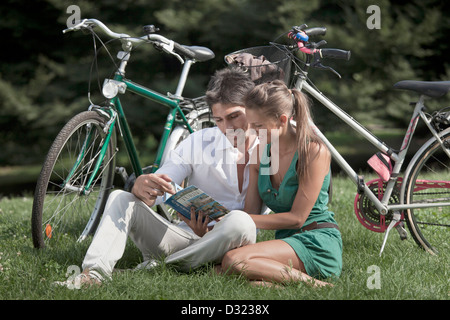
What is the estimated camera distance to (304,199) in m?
2.61

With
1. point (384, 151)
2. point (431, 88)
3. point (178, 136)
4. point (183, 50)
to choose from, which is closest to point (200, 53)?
point (183, 50)

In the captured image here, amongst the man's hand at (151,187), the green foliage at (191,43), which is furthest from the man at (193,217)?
the green foliage at (191,43)

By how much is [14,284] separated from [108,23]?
769 centimetres

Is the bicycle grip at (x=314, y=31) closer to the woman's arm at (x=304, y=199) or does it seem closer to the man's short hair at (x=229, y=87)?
the man's short hair at (x=229, y=87)

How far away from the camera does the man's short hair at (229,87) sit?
9.34ft

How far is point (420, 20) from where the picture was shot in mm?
9086

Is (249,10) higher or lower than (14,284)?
higher

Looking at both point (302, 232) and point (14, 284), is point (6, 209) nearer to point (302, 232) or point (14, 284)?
point (14, 284)

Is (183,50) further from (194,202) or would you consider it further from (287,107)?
(194,202)

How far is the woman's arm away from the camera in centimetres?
261

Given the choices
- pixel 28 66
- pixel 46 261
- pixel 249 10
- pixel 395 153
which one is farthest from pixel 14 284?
pixel 28 66

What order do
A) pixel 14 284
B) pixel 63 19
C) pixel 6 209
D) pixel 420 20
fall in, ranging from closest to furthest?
1. pixel 14 284
2. pixel 6 209
3. pixel 420 20
4. pixel 63 19

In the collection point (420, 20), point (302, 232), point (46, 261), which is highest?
point (420, 20)

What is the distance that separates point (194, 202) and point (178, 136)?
1.12 metres
